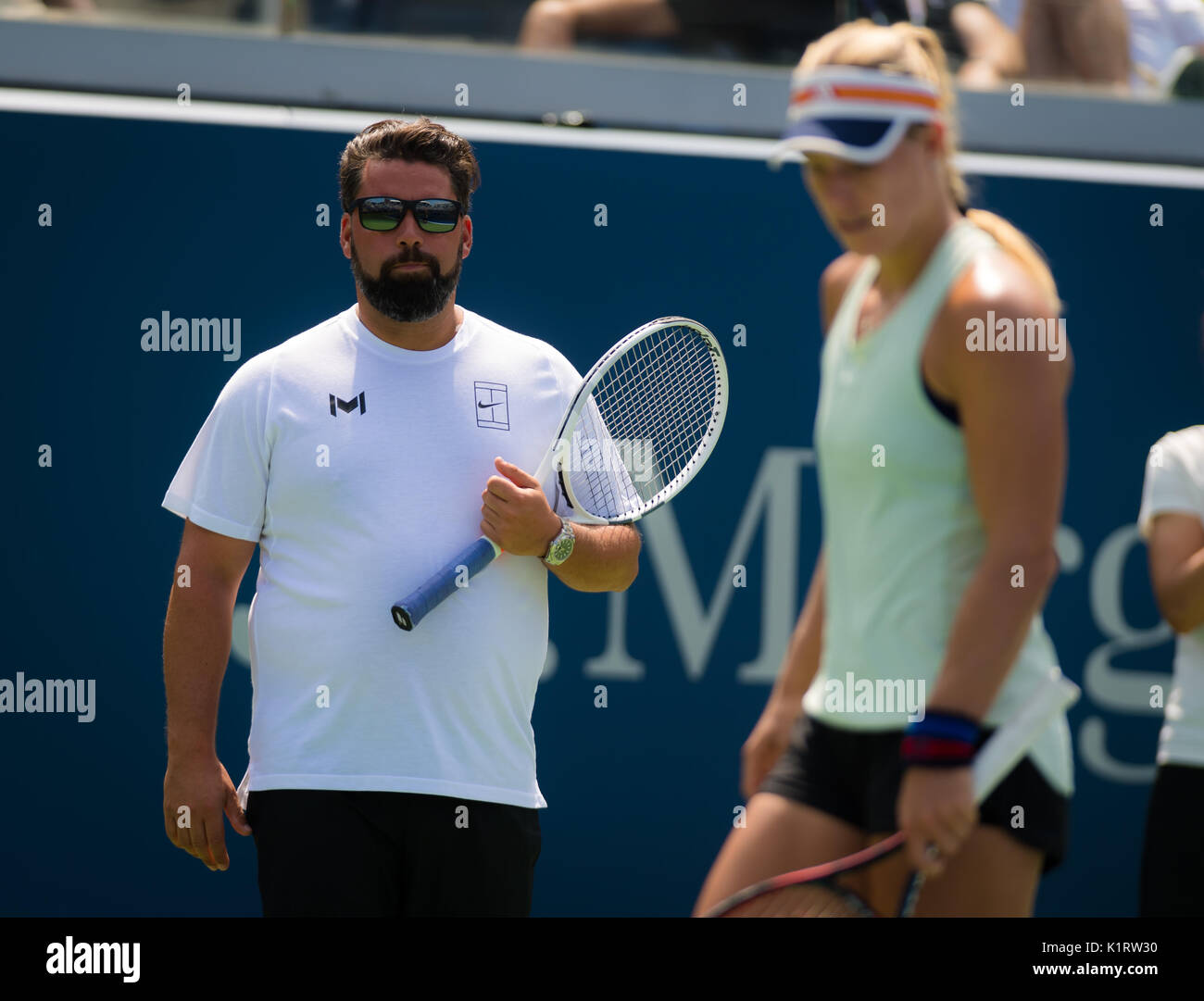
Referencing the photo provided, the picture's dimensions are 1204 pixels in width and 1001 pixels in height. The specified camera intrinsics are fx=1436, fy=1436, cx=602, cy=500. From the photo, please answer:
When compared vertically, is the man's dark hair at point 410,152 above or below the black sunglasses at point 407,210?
above

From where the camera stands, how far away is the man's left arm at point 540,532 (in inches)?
97.3

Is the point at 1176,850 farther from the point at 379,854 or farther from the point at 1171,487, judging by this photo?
the point at 379,854

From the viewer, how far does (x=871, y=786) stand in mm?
1948

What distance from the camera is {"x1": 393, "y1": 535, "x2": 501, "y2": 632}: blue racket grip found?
8.00 feet

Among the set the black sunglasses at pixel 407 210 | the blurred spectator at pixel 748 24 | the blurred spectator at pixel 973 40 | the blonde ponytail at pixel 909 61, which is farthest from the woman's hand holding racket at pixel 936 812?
the blurred spectator at pixel 973 40

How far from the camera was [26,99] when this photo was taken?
371 centimetres

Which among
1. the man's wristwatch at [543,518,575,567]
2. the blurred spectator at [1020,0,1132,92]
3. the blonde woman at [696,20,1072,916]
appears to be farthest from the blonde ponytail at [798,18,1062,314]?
the blurred spectator at [1020,0,1132,92]

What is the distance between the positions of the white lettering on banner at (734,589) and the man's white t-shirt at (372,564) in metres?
1.30

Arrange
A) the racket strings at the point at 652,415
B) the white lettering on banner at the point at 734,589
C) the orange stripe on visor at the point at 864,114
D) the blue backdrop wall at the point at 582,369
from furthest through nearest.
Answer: the white lettering on banner at the point at 734,589, the blue backdrop wall at the point at 582,369, the racket strings at the point at 652,415, the orange stripe on visor at the point at 864,114

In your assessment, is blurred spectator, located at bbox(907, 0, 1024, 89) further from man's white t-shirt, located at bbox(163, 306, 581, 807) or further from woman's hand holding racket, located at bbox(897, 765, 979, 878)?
woman's hand holding racket, located at bbox(897, 765, 979, 878)

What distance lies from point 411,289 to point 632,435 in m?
0.62

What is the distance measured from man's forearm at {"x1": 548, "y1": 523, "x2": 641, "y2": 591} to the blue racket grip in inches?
6.4

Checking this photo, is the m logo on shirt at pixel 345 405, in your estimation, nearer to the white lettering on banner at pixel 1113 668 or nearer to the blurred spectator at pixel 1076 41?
the white lettering on banner at pixel 1113 668
